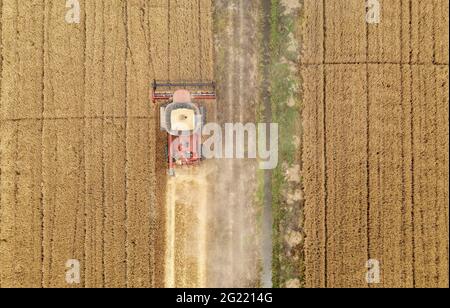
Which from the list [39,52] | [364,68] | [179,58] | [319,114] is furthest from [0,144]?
[364,68]

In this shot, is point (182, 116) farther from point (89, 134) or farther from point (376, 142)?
point (376, 142)

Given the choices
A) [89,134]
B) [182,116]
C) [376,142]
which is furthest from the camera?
[89,134]

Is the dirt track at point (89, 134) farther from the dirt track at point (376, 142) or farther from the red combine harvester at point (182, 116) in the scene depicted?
the dirt track at point (376, 142)

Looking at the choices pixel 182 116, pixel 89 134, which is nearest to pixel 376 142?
pixel 182 116

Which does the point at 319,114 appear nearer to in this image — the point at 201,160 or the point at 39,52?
the point at 201,160

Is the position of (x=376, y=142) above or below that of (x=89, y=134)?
below

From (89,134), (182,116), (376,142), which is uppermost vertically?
(182,116)

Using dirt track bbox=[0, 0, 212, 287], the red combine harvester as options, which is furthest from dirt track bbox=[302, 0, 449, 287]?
dirt track bbox=[0, 0, 212, 287]
